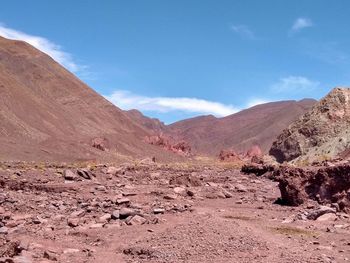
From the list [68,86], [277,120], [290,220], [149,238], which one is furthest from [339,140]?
[277,120]

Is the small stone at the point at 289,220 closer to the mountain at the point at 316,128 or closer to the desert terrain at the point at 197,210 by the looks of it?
the desert terrain at the point at 197,210

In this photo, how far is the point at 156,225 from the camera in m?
9.15

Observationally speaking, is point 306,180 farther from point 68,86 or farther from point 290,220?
point 68,86

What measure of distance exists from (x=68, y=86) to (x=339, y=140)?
5324 cm

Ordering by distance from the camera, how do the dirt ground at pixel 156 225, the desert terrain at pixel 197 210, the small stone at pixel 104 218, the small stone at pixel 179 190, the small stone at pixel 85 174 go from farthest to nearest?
the small stone at pixel 85 174
the small stone at pixel 179 190
the small stone at pixel 104 218
the desert terrain at pixel 197 210
the dirt ground at pixel 156 225

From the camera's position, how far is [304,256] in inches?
286

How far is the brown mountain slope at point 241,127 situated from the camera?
375 ft

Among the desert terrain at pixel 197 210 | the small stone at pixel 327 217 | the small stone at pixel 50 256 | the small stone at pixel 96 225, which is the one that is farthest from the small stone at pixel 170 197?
the small stone at pixel 50 256

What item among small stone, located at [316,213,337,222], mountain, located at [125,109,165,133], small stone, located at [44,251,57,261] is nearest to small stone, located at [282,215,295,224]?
small stone, located at [316,213,337,222]

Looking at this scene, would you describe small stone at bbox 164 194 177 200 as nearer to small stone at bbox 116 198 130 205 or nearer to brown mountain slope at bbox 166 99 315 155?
small stone at bbox 116 198 130 205

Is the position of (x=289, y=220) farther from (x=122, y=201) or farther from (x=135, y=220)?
(x=122, y=201)

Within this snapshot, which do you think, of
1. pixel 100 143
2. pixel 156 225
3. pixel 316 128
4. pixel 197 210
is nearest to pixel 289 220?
pixel 197 210

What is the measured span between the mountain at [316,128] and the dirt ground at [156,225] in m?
10.4

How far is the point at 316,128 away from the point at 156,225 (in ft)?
57.2
